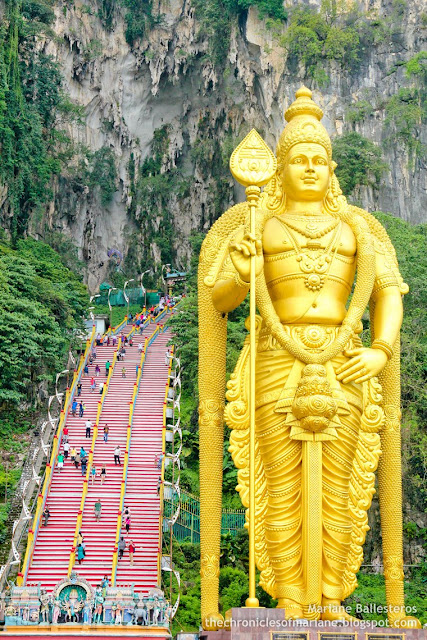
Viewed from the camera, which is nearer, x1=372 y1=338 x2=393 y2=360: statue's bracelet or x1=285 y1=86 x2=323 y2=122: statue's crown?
x1=372 y1=338 x2=393 y2=360: statue's bracelet

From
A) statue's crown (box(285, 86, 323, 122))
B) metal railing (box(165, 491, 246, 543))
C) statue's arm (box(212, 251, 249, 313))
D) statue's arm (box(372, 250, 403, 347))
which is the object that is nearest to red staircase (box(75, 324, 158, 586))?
metal railing (box(165, 491, 246, 543))

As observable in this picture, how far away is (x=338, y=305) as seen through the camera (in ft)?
33.2

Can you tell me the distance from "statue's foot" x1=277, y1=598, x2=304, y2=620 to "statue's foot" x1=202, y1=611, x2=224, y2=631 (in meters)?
0.54

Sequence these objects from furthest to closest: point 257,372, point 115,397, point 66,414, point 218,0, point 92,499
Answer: point 218,0, point 115,397, point 66,414, point 92,499, point 257,372

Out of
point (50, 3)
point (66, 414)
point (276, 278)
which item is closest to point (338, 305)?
point (276, 278)

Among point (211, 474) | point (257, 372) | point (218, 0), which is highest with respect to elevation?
point (218, 0)

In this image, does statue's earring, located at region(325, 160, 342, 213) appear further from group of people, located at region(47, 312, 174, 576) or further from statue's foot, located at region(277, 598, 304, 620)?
group of people, located at region(47, 312, 174, 576)

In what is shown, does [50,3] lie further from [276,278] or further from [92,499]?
[276,278]

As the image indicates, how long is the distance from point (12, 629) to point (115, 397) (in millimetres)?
9098

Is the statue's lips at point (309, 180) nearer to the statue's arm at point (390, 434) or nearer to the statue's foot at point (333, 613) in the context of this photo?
the statue's arm at point (390, 434)

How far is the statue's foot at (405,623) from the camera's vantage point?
9562 millimetres

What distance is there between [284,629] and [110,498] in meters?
8.05

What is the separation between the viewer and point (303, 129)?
10352 millimetres

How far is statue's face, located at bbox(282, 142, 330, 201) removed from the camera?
1027 centimetres
